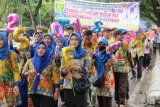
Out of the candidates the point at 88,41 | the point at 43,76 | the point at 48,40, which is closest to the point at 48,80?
the point at 43,76

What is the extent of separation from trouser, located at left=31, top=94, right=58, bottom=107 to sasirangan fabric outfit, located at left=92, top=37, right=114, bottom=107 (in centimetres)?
123

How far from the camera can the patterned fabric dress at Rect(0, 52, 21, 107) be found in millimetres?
5711

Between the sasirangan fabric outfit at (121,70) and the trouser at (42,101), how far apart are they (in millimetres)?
2236

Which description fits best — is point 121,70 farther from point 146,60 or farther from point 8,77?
point 146,60

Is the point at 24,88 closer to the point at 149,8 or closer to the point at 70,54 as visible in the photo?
the point at 70,54

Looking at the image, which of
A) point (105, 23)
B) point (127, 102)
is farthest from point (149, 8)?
point (127, 102)

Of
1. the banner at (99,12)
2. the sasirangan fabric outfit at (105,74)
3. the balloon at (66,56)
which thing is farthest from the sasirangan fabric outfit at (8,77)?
the banner at (99,12)

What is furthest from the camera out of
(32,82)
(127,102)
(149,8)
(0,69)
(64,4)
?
(149,8)

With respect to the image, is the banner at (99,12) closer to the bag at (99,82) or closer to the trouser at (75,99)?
the bag at (99,82)

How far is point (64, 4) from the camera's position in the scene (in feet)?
43.7

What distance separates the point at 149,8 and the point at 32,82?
2544 centimetres

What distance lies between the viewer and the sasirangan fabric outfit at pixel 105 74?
278 inches

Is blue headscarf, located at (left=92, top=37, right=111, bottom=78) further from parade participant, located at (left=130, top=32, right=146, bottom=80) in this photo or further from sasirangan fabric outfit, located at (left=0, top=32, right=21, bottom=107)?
parade participant, located at (left=130, top=32, right=146, bottom=80)

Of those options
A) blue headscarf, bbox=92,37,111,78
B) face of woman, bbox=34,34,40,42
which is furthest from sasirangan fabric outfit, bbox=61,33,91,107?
face of woman, bbox=34,34,40,42
